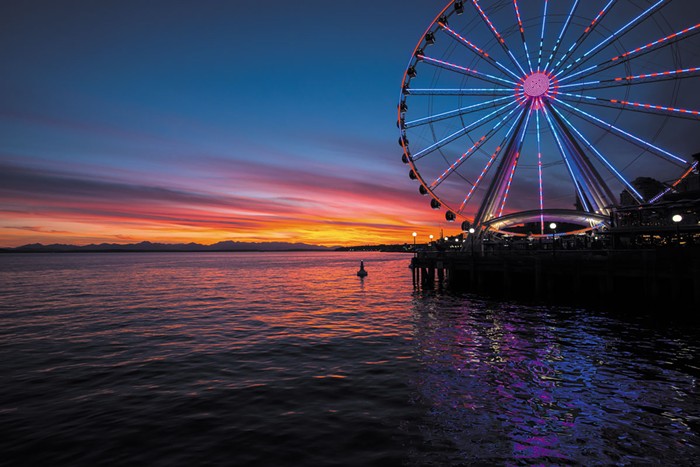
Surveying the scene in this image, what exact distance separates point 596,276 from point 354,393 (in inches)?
950

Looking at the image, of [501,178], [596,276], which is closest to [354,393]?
[596,276]

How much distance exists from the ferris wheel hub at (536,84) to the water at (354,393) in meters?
23.1

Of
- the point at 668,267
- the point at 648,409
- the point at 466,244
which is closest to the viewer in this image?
the point at 648,409

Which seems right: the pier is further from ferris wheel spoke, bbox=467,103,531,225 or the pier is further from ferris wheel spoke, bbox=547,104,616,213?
ferris wheel spoke, bbox=547,104,616,213

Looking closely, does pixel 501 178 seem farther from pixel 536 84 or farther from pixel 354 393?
pixel 354 393

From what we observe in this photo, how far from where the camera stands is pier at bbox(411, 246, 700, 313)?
936 inches

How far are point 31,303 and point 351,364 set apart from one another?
32133mm

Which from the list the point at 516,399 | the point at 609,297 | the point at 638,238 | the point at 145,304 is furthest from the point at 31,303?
the point at 638,238

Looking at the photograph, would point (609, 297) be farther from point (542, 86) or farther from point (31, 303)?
point (31, 303)

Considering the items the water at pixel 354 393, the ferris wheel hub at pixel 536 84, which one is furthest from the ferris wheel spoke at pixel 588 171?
the water at pixel 354 393

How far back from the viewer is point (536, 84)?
38.1 meters

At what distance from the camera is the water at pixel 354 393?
8203 mm

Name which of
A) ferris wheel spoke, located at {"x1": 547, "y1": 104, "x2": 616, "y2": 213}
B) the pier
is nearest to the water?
the pier

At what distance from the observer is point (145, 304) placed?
1304 inches
